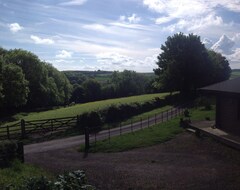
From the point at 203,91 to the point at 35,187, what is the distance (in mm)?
18757

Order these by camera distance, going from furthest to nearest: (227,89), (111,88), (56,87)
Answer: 1. (111,88)
2. (56,87)
3. (227,89)

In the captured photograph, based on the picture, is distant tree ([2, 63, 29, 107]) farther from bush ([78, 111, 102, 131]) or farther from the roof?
the roof

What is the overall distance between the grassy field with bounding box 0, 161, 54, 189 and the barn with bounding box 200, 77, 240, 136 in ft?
41.1

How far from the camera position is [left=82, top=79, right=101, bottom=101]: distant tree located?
110375mm

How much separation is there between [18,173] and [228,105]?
48.3 feet

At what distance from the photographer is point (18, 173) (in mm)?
15656

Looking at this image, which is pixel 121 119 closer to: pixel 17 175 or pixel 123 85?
pixel 17 175

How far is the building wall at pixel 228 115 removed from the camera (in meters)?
21.9

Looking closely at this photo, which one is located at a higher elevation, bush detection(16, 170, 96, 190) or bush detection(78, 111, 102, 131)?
bush detection(16, 170, 96, 190)

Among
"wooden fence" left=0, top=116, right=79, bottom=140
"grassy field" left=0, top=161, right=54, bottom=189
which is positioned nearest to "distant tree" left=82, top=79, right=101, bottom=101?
"wooden fence" left=0, top=116, right=79, bottom=140

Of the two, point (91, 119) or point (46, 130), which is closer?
point (46, 130)

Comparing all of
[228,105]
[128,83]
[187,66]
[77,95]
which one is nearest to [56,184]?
[228,105]

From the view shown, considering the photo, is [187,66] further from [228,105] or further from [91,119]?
[228,105]

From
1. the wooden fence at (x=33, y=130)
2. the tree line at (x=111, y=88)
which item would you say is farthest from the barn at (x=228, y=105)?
the tree line at (x=111, y=88)
